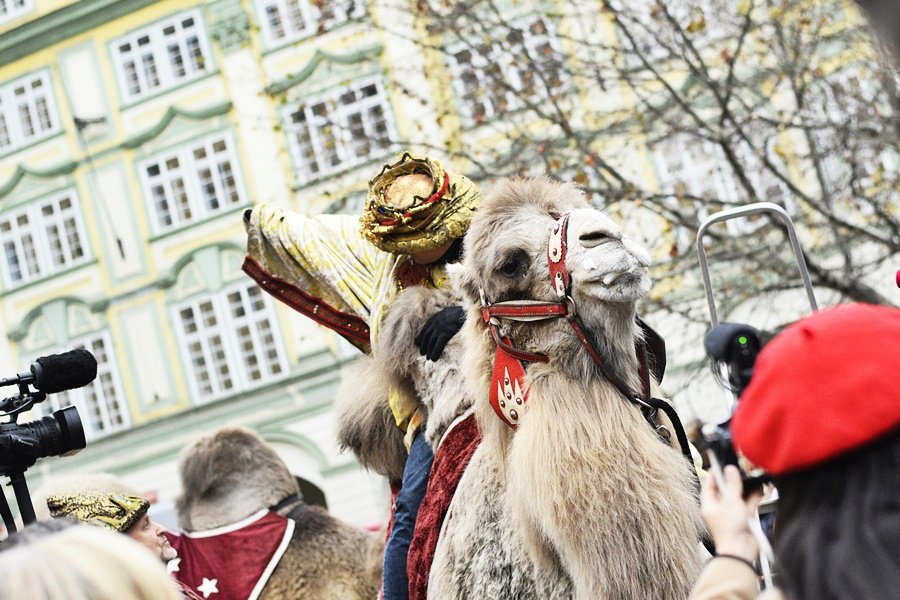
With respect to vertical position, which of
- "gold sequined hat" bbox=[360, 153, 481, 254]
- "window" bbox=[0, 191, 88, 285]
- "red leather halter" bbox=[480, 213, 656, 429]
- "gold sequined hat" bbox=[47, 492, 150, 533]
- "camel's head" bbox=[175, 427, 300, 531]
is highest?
"window" bbox=[0, 191, 88, 285]

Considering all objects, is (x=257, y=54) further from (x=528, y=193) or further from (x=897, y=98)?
(x=528, y=193)

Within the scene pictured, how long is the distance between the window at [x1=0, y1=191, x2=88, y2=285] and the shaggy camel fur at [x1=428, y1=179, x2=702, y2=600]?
24.7m

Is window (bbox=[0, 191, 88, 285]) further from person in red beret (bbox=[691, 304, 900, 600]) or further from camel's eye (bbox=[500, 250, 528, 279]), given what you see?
person in red beret (bbox=[691, 304, 900, 600])

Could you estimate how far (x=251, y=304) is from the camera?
25.8 metres

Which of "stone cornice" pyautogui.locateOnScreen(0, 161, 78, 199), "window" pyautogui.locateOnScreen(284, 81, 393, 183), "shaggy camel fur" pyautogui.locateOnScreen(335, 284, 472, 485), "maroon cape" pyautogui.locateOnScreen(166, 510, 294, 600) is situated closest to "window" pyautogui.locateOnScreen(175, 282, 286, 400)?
"window" pyautogui.locateOnScreen(284, 81, 393, 183)

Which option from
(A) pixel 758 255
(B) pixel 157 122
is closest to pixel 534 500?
(A) pixel 758 255

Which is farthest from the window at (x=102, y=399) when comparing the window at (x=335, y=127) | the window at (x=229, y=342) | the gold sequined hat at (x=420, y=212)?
the gold sequined hat at (x=420, y=212)

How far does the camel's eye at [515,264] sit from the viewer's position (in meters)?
4.00

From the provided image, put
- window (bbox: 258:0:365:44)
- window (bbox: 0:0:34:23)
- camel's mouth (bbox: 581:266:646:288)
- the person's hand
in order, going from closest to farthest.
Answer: the person's hand → camel's mouth (bbox: 581:266:646:288) → window (bbox: 258:0:365:44) → window (bbox: 0:0:34:23)

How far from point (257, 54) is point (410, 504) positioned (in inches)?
854

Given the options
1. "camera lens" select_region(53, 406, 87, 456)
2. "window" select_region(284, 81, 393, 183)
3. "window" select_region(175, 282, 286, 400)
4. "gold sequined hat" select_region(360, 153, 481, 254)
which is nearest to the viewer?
"camera lens" select_region(53, 406, 87, 456)

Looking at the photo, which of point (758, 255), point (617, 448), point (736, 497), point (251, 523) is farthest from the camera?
point (758, 255)

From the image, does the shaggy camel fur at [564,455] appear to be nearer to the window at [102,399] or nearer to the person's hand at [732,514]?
the person's hand at [732,514]

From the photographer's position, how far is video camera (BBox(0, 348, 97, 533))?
12.4 feet
